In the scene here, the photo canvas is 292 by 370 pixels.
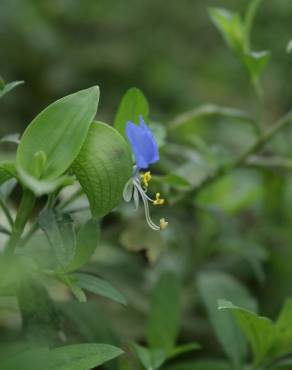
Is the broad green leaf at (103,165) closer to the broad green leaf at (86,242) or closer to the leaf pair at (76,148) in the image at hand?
the leaf pair at (76,148)

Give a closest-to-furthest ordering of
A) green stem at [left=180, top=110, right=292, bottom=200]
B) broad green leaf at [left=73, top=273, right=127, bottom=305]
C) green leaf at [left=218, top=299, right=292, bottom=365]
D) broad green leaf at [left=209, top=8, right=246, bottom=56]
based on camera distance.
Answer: broad green leaf at [left=73, top=273, right=127, bottom=305], green leaf at [left=218, top=299, right=292, bottom=365], broad green leaf at [left=209, top=8, right=246, bottom=56], green stem at [left=180, top=110, right=292, bottom=200]

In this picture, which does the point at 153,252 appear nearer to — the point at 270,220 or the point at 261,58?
the point at 261,58

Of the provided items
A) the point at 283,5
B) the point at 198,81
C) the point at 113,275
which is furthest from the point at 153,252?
the point at 283,5

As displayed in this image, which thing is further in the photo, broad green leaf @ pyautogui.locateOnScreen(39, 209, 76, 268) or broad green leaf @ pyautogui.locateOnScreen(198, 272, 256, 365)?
broad green leaf @ pyautogui.locateOnScreen(198, 272, 256, 365)

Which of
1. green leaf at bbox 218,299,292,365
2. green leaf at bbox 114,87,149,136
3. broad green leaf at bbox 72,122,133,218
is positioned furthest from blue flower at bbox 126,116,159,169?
green leaf at bbox 218,299,292,365

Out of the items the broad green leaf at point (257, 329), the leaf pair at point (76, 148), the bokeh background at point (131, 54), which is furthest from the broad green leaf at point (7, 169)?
the bokeh background at point (131, 54)

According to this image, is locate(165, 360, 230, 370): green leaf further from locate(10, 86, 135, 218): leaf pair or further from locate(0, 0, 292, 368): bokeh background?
locate(10, 86, 135, 218): leaf pair

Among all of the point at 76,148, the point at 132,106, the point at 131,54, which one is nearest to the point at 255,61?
the point at 132,106
